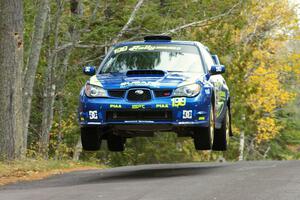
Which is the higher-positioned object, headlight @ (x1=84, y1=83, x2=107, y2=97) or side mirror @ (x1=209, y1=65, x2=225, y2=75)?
side mirror @ (x1=209, y1=65, x2=225, y2=75)

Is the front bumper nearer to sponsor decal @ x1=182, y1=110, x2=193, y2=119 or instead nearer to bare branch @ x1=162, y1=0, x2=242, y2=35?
sponsor decal @ x1=182, y1=110, x2=193, y2=119

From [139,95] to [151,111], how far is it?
0.29m

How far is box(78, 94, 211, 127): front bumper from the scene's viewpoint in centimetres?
1021

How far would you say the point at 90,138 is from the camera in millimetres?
11008

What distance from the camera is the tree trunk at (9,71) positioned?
1395cm

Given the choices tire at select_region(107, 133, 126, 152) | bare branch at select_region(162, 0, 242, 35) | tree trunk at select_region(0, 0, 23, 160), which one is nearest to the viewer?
tire at select_region(107, 133, 126, 152)

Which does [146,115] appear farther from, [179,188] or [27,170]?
[27,170]

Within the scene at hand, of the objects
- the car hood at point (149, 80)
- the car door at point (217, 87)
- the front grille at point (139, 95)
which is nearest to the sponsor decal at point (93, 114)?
the car hood at point (149, 80)

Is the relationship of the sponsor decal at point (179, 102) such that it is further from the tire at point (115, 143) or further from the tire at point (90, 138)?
the tire at point (115, 143)

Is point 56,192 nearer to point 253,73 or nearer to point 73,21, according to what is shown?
point 73,21

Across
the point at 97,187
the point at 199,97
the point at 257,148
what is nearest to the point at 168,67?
the point at 199,97

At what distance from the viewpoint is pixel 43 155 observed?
17469 millimetres

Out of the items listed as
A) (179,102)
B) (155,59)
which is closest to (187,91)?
(179,102)

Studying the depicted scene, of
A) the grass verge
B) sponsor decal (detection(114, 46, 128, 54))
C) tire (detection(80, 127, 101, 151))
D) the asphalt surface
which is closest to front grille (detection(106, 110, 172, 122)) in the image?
tire (detection(80, 127, 101, 151))
